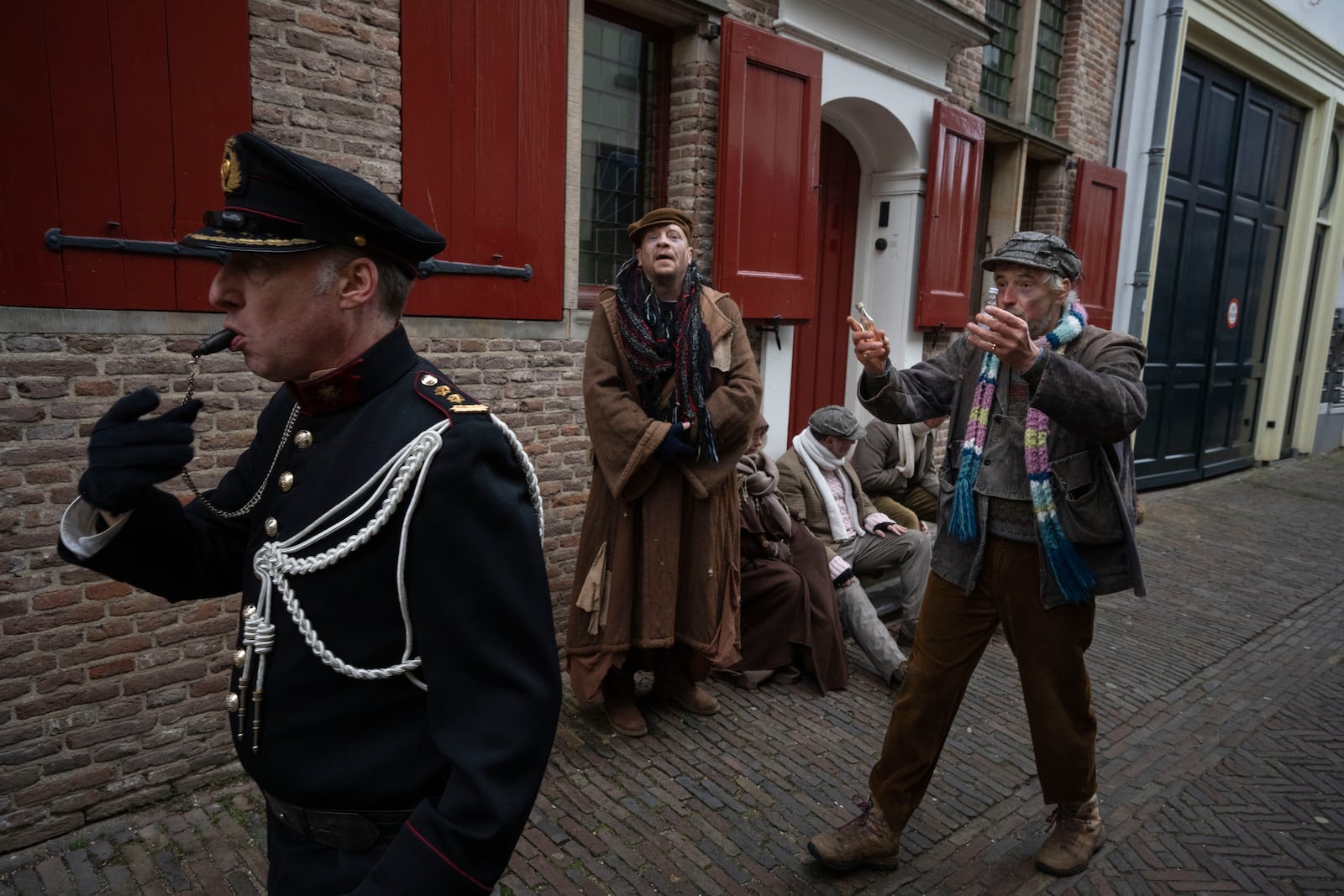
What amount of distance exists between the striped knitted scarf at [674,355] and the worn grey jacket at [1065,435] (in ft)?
2.85

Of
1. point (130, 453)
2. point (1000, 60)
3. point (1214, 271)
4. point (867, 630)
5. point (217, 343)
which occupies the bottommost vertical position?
point (867, 630)

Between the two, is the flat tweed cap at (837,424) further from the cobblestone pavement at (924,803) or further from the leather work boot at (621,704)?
the leather work boot at (621,704)

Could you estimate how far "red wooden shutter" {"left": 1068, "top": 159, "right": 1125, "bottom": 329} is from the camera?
8977mm

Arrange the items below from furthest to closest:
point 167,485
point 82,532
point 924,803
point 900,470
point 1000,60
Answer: point 1000,60, point 900,470, point 924,803, point 167,485, point 82,532

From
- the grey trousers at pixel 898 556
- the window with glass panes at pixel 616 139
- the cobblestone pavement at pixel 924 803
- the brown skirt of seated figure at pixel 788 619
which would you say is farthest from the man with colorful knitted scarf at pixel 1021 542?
the window with glass panes at pixel 616 139

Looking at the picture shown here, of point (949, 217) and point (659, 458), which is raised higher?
point (949, 217)

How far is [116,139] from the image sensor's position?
3.08 meters

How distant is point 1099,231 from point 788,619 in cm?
683

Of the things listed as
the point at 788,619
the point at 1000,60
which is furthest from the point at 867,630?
the point at 1000,60

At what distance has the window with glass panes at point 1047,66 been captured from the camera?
868cm

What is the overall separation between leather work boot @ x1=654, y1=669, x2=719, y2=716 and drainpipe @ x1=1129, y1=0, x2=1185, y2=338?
758 cm

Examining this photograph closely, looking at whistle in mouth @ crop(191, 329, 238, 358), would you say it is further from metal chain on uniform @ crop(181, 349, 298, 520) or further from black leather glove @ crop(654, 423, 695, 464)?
black leather glove @ crop(654, 423, 695, 464)

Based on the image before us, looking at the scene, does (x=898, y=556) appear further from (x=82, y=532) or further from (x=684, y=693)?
(x=82, y=532)

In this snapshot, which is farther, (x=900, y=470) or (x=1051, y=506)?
(x=900, y=470)
